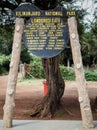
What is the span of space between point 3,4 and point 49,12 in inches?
169

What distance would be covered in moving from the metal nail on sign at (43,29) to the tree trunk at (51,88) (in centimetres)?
246

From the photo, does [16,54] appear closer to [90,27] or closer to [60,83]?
[60,83]

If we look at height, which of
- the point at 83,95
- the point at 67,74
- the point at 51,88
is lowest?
the point at 67,74

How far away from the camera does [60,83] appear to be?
10602 mm

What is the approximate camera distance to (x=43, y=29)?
25.0 ft

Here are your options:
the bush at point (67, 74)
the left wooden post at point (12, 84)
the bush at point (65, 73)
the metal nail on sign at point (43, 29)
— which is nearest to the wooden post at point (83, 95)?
the metal nail on sign at point (43, 29)

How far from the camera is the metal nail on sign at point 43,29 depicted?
761 centimetres

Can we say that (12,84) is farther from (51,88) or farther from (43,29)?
(51,88)

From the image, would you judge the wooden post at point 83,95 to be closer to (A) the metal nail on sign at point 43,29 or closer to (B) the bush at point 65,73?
(A) the metal nail on sign at point 43,29

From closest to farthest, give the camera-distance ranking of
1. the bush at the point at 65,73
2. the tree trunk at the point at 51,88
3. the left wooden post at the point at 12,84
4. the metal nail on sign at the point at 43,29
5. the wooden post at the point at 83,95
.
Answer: the wooden post at the point at 83,95 → the left wooden post at the point at 12,84 → the metal nail on sign at the point at 43,29 → the tree trunk at the point at 51,88 → the bush at the point at 65,73

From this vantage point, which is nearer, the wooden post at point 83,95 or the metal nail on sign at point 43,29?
the wooden post at point 83,95

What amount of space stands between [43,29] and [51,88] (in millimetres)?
3048

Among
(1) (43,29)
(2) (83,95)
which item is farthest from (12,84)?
(2) (83,95)

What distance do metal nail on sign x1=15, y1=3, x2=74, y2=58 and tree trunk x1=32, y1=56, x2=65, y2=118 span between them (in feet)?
8.07
